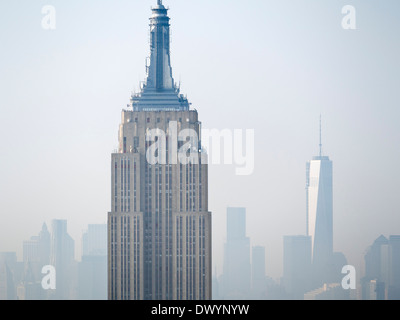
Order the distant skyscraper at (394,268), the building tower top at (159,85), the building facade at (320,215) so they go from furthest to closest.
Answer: the distant skyscraper at (394,268)
the building facade at (320,215)
the building tower top at (159,85)

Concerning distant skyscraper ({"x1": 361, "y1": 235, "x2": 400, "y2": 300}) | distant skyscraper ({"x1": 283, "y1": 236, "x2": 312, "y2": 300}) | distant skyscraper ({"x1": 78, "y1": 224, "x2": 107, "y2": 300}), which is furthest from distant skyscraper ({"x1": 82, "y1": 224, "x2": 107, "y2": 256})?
distant skyscraper ({"x1": 361, "y1": 235, "x2": 400, "y2": 300})

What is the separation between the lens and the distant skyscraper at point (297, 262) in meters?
49.9

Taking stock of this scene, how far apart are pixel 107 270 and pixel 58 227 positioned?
3.57 meters

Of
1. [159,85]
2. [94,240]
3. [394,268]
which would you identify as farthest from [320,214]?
[94,240]

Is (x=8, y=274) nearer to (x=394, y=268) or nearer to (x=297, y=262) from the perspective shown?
(x=297, y=262)

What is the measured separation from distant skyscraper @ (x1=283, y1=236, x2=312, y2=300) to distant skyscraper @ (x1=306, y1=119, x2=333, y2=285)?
17.7 inches

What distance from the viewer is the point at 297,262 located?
52.8 metres

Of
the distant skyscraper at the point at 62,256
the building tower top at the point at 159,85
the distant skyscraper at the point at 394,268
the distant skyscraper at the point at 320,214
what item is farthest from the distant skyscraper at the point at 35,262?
the distant skyscraper at the point at 394,268

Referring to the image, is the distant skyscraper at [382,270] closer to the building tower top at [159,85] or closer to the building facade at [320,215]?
the building facade at [320,215]

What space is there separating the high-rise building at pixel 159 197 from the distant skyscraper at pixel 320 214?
223 inches

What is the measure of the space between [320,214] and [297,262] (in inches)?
121

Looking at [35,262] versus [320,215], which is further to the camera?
[320,215]
